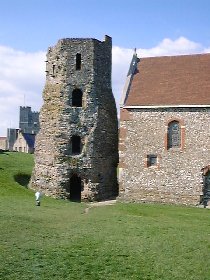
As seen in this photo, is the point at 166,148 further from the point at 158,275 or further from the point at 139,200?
the point at 158,275

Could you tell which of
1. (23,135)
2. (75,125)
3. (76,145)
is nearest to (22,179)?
(76,145)

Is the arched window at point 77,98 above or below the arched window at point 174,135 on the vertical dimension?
above

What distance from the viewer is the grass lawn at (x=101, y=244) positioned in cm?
1399

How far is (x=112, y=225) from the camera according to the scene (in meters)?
21.5

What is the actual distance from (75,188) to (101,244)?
19381mm

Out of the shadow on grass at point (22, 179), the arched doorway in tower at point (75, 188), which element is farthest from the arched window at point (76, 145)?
the shadow on grass at point (22, 179)

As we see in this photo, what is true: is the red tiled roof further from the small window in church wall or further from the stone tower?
the small window in church wall

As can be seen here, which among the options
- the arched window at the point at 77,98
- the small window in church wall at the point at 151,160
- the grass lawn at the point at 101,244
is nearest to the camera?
the grass lawn at the point at 101,244

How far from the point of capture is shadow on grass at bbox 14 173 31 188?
121 ft

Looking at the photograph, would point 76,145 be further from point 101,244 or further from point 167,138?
point 101,244

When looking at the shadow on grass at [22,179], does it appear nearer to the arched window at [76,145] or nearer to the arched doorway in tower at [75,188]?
the arched doorway in tower at [75,188]

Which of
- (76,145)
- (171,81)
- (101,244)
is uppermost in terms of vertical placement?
(171,81)

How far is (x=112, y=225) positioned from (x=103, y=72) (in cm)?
1761

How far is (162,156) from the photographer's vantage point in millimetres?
32344
